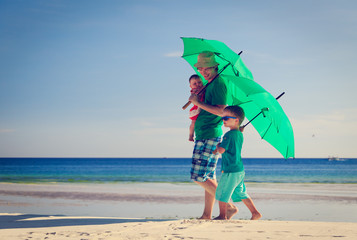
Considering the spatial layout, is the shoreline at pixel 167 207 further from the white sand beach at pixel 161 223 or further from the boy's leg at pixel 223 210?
the boy's leg at pixel 223 210

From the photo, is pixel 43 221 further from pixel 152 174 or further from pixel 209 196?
pixel 152 174

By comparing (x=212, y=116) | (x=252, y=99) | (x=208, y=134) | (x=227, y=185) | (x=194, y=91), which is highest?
(x=194, y=91)

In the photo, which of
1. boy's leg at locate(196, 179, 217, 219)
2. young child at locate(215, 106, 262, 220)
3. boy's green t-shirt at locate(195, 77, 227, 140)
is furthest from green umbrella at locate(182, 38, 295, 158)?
boy's leg at locate(196, 179, 217, 219)

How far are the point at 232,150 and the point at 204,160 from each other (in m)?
0.37

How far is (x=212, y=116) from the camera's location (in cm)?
468

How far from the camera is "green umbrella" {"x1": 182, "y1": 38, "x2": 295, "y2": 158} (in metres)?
4.46

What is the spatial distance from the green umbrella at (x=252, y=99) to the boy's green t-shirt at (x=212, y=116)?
16 cm

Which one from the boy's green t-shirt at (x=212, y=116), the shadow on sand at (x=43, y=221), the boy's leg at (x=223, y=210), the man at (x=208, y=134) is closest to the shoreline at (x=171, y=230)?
the shadow on sand at (x=43, y=221)

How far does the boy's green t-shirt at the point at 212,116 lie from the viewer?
4.63 metres

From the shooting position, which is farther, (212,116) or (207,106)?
(212,116)

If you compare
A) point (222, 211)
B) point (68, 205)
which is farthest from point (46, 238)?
point (68, 205)

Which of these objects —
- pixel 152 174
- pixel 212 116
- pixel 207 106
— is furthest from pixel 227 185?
pixel 152 174

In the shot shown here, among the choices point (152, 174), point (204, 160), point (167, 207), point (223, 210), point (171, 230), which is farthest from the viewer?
point (152, 174)

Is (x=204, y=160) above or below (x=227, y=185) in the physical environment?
above
